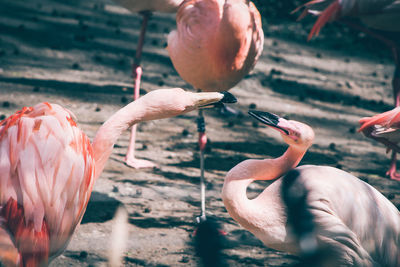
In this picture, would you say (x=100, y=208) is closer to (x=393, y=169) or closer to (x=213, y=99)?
(x=213, y=99)

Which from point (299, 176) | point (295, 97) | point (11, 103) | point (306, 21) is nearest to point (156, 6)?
point (11, 103)

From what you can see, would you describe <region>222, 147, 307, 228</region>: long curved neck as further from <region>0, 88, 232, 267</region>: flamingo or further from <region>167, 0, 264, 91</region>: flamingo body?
<region>167, 0, 264, 91</region>: flamingo body

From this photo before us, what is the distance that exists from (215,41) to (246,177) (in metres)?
1.23

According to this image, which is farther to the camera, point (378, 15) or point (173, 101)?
point (378, 15)

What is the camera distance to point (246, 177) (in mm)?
2689

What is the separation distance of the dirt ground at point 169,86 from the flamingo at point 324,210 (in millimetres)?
725

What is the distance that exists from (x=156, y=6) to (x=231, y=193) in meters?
2.33

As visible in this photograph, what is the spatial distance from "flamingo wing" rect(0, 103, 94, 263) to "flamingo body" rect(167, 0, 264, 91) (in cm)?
138

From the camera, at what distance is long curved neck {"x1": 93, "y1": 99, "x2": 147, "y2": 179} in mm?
2635

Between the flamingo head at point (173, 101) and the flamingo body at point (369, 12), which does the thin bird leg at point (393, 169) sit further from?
the flamingo head at point (173, 101)

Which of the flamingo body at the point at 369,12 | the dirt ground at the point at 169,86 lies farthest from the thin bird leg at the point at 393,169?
the flamingo body at the point at 369,12

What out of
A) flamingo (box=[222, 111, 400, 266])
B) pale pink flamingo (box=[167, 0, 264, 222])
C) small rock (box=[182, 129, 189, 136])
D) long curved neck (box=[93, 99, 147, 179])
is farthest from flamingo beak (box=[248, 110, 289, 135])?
small rock (box=[182, 129, 189, 136])

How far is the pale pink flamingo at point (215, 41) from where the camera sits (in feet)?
11.4

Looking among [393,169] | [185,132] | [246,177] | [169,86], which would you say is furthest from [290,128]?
[169,86]
